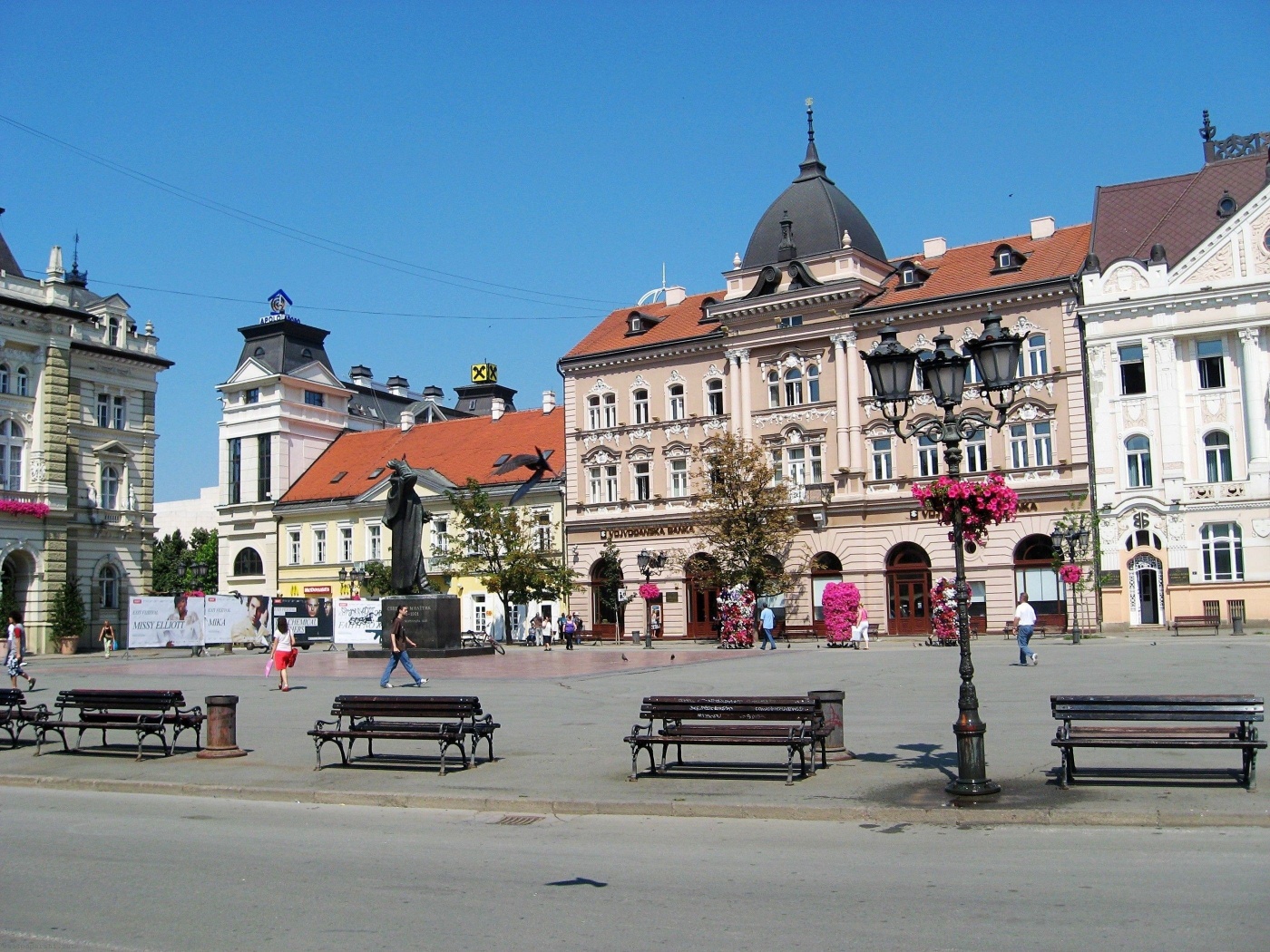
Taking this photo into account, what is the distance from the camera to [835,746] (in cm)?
1441

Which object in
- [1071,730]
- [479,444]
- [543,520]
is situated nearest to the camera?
[1071,730]

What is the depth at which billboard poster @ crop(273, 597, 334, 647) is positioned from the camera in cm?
5238

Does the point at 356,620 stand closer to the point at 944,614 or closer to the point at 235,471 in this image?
the point at 944,614

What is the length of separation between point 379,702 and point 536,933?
776 cm

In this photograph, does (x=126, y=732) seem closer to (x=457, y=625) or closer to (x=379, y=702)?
(x=379, y=702)

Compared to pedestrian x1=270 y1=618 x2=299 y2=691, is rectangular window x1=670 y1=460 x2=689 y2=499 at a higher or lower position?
higher

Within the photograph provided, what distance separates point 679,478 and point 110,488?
91.4ft

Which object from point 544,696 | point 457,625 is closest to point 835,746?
point 544,696

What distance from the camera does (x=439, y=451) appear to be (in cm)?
6825

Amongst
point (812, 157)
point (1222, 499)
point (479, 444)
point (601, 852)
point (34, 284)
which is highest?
point (812, 157)

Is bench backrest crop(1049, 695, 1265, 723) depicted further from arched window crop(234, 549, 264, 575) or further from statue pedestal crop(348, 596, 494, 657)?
arched window crop(234, 549, 264, 575)

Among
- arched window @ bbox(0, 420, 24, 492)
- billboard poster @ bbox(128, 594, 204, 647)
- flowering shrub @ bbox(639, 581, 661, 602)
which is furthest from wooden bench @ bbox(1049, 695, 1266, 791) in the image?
arched window @ bbox(0, 420, 24, 492)

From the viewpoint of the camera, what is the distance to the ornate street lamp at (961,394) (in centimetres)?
1168

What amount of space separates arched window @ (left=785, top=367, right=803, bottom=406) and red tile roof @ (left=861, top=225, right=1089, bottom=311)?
4.17m
